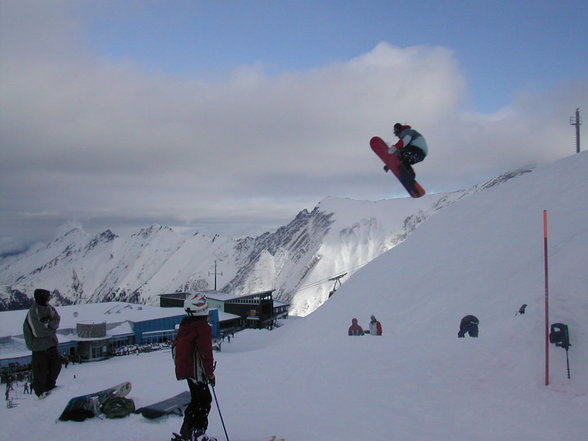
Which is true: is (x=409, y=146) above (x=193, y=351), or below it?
above

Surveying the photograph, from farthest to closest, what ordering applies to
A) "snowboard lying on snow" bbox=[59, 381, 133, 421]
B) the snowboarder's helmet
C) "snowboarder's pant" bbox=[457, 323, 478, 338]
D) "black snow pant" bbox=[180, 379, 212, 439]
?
1. "snowboarder's pant" bbox=[457, 323, 478, 338]
2. the snowboarder's helmet
3. "snowboard lying on snow" bbox=[59, 381, 133, 421]
4. "black snow pant" bbox=[180, 379, 212, 439]

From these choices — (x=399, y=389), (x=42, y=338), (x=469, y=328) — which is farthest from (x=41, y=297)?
(x=469, y=328)

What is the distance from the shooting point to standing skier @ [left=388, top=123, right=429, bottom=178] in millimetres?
7855

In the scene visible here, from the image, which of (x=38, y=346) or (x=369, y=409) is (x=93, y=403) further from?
(x=369, y=409)

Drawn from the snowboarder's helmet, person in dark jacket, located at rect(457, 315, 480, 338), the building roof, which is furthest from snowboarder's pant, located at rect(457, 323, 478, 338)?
the building roof

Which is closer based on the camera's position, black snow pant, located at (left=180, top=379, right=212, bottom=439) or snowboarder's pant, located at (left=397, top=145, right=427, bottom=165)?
black snow pant, located at (left=180, top=379, right=212, bottom=439)

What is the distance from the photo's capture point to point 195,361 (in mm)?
6512

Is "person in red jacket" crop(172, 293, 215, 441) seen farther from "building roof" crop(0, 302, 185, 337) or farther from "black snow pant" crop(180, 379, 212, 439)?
"building roof" crop(0, 302, 185, 337)

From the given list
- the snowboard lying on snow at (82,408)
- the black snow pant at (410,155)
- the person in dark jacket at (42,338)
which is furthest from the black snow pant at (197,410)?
the black snow pant at (410,155)

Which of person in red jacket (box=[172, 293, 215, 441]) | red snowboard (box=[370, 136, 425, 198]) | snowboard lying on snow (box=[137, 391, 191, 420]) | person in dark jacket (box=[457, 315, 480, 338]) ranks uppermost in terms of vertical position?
red snowboard (box=[370, 136, 425, 198])

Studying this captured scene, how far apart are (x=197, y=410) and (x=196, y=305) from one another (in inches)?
64.3

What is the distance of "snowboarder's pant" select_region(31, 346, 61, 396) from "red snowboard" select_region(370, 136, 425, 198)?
7.94 meters

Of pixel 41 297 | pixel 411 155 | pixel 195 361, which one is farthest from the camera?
pixel 41 297

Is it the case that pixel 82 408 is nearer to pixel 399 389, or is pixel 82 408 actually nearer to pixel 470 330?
pixel 399 389
